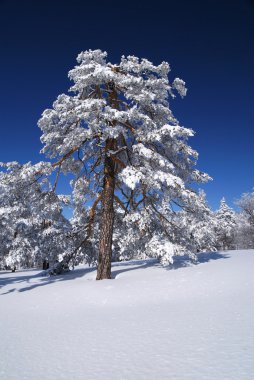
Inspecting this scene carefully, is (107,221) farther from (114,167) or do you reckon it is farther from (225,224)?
(225,224)

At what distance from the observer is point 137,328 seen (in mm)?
5418

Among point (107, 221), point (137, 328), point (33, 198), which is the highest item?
point (33, 198)

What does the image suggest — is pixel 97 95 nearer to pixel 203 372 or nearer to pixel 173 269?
pixel 173 269

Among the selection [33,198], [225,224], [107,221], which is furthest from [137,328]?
[225,224]

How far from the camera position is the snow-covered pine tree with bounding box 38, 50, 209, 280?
985cm

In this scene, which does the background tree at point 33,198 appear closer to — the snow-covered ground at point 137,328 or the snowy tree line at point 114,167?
the snowy tree line at point 114,167

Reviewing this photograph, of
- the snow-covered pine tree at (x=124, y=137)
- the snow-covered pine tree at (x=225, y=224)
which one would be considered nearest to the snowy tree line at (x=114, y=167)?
the snow-covered pine tree at (x=124, y=137)

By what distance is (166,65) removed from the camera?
11250mm

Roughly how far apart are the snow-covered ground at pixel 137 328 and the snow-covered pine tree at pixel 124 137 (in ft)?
8.17

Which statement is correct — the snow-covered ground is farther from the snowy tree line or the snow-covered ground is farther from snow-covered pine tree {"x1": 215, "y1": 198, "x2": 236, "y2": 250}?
snow-covered pine tree {"x1": 215, "y1": 198, "x2": 236, "y2": 250}

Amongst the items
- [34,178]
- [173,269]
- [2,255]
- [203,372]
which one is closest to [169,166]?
[173,269]

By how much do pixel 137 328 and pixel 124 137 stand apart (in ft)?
24.8

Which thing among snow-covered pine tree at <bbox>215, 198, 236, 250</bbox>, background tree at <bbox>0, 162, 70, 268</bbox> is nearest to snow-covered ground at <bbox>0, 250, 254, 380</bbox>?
background tree at <bbox>0, 162, 70, 268</bbox>

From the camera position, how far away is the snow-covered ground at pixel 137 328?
12.1 feet
